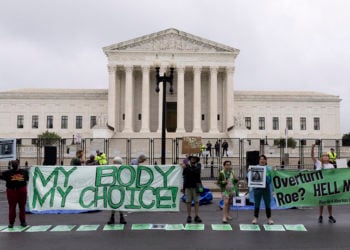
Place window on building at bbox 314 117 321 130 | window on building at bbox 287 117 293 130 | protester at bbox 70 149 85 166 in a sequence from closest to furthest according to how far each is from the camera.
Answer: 1. protester at bbox 70 149 85 166
2. window on building at bbox 287 117 293 130
3. window on building at bbox 314 117 321 130

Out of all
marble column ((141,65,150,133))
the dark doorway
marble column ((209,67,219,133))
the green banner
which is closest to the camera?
the green banner

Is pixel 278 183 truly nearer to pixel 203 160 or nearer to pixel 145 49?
pixel 203 160

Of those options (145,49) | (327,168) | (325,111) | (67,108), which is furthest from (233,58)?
(327,168)

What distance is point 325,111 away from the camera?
8038 cm

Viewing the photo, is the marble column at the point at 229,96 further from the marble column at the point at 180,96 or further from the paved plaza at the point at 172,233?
the paved plaza at the point at 172,233

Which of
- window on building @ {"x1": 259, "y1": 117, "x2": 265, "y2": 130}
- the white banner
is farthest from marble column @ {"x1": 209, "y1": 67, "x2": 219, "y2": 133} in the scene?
the white banner

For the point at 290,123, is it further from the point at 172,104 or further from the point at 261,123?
the point at 172,104

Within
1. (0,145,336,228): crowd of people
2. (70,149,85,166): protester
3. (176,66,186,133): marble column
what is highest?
(176,66,186,133): marble column

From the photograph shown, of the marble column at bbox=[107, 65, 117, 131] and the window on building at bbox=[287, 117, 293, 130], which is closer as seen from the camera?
the marble column at bbox=[107, 65, 117, 131]

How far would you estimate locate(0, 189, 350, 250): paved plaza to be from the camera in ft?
33.2

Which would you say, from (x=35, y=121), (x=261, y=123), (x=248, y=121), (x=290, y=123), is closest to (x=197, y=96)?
(x=248, y=121)

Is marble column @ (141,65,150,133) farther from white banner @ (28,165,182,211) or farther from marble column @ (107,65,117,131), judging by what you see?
white banner @ (28,165,182,211)

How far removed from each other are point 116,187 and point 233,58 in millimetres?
56055

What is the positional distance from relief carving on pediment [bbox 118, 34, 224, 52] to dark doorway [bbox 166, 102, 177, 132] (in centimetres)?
964
